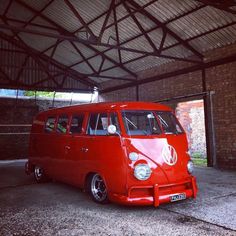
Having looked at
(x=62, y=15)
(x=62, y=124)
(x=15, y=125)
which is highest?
(x=62, y=15)

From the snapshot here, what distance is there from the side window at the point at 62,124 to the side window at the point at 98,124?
1049mm

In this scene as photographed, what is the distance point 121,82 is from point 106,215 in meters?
11.7

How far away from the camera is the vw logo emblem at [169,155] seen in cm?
554

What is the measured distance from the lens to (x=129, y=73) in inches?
605

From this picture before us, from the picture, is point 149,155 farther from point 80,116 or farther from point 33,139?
point 33,139

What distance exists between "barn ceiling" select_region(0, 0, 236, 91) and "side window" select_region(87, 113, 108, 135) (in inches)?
128

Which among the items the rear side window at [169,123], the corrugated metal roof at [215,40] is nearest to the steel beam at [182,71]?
the corrugated metal roof at [215,40]

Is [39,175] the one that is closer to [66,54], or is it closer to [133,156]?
[133,156]

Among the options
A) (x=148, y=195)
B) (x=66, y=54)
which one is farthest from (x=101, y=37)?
(x=66, y=54)

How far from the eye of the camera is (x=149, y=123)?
19.4ft

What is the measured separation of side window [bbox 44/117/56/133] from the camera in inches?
307

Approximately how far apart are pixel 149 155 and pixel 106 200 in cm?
128

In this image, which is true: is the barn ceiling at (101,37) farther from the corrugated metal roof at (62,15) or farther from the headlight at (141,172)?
the headlight at (141,172)

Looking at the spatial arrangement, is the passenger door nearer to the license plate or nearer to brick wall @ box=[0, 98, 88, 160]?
the license plate
